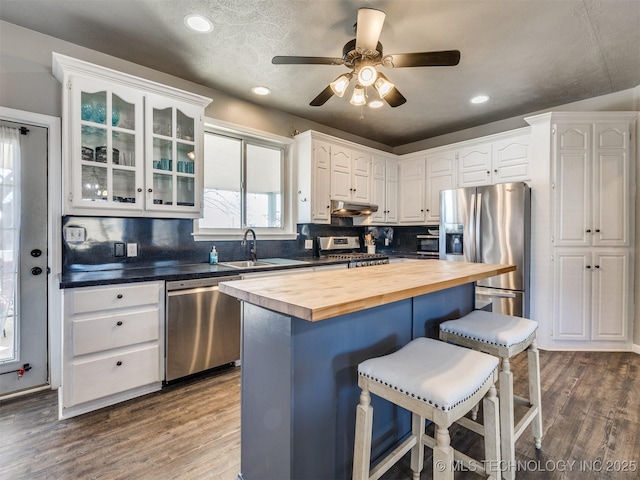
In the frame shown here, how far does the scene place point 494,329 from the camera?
Result: 63.8 inches

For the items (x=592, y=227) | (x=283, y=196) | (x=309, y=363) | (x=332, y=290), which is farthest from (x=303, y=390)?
(x=592, y=227)

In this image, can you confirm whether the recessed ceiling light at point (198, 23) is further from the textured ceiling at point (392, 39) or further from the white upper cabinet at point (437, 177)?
the white upper cabinet at point (437, 177)

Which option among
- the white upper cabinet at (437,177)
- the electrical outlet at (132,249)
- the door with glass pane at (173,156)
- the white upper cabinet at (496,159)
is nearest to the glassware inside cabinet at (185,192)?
the door with glass pane at (173,156)

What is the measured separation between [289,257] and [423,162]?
2.41 metres

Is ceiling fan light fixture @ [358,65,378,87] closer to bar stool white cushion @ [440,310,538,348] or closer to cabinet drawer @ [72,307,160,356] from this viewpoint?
bar stool white cushion @ [440,310,538,348]

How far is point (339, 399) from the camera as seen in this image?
4.46ft

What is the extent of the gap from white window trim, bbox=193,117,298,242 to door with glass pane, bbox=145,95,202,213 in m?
0.33

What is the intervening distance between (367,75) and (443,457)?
2.02 meters

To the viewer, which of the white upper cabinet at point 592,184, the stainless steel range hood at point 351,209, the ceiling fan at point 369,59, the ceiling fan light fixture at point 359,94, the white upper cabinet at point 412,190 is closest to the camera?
the ceiling fan at point 369,59

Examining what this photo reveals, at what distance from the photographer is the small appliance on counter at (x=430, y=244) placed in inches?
173

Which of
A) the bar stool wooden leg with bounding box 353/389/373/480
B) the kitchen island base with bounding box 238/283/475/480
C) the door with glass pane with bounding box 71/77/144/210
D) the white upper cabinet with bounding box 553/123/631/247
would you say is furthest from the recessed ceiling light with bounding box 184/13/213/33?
the white upper cabinet with bounding box 553/123/631/247

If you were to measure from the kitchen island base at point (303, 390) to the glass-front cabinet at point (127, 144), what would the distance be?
5.64ft

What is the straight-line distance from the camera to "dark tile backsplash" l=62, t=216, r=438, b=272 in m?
2.46

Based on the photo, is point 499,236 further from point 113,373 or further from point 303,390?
point 113,373
